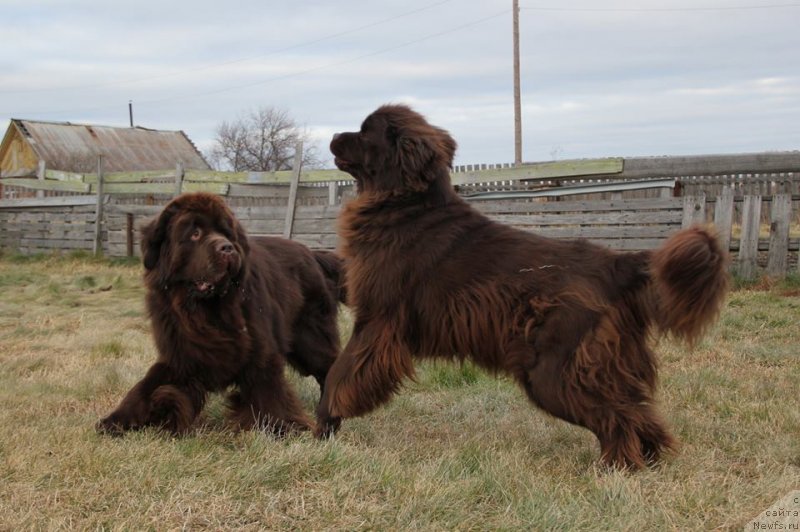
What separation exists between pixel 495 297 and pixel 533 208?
8.38 meters

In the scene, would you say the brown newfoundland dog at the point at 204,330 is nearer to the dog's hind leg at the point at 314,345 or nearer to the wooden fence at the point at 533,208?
the dog's hind leg at the point at 314,345

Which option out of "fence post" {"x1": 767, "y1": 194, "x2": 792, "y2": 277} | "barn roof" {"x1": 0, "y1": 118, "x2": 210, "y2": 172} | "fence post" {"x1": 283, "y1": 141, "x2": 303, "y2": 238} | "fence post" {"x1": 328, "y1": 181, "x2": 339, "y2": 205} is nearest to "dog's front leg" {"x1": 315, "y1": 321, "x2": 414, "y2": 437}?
"fence post" {"x1": 767, "y1": 194, "x2": 792, "y2": 277}

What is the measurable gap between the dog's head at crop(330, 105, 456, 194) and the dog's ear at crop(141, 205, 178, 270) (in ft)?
3.54

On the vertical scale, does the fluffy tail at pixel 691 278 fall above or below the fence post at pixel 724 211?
below

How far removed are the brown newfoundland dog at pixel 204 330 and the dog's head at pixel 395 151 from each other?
2.80 ft

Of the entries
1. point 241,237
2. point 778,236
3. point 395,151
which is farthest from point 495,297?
point 778,236

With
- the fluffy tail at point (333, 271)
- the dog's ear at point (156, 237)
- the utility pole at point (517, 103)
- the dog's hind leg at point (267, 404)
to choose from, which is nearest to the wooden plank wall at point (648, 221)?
the fluffy tail at point (333, 271)

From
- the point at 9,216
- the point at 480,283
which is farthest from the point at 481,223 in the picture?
the point at 9,216

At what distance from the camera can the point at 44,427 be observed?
4758 mm

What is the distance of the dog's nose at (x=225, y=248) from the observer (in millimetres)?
4547

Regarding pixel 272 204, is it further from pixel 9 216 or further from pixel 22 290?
pixel 9 216

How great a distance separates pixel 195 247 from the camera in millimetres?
4688

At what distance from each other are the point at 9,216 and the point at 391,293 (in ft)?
63.2

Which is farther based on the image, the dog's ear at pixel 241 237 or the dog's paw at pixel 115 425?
the dog's ear at pixel 241 237
